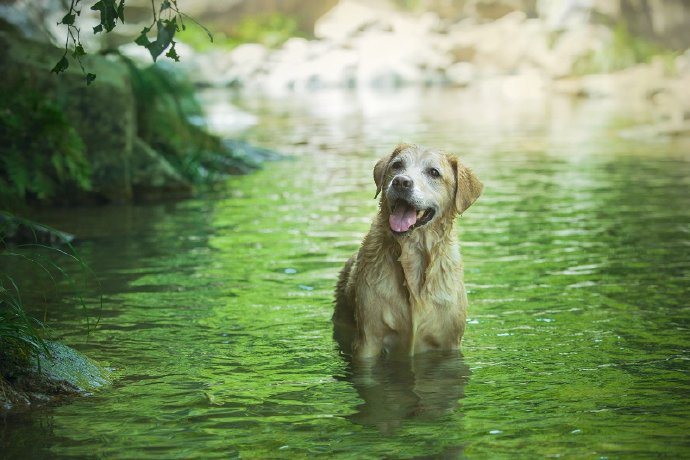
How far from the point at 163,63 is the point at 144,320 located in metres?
11.2

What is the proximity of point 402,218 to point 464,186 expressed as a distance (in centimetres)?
64

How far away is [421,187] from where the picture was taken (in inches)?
299

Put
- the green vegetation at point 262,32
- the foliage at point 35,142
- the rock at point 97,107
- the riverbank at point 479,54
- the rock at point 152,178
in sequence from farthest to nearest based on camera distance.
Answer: the green vegetation at point 262,32, the riverbank at point 479,54, the rock at point 152,178, the rock at point 97,107, the foliage at point 35,142

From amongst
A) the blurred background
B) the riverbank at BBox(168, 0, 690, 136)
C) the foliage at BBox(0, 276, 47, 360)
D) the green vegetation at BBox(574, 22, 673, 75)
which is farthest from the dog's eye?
the green vegetation at BBox(574, 22, 673, 75)

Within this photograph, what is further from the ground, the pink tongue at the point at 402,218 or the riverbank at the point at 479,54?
the riverbank at the point at 479,54

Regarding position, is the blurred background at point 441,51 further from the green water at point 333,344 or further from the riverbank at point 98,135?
the green water at point 333,344

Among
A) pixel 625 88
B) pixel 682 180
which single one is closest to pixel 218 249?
pixel 682 180

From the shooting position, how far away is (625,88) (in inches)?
1656

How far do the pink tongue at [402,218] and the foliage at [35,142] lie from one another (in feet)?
24.5

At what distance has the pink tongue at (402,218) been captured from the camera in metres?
7.59

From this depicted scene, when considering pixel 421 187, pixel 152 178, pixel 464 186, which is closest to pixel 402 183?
pixel 421 187

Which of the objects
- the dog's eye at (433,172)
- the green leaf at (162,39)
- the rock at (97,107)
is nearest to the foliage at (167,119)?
the rock at (97,107)

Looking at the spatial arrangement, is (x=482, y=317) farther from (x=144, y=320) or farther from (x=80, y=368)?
(x=80, y=368)

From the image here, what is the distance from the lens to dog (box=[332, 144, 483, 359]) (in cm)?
779
